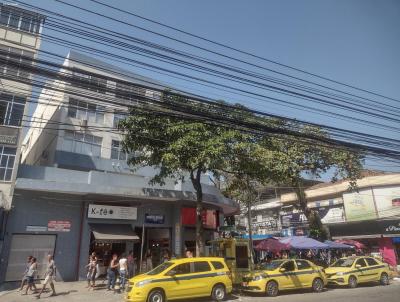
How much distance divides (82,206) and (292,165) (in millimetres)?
12477

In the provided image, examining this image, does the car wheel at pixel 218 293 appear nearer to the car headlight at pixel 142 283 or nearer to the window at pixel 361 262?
the car headlight at pixel 142 283

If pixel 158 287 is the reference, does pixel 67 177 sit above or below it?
above

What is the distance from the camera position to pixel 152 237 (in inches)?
928

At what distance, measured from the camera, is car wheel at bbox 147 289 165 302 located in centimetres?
1251

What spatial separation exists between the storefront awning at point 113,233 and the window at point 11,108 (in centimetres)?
739

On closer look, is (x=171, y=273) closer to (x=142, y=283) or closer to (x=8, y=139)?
(x=142, y=283)

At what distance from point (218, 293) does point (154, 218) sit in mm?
9429

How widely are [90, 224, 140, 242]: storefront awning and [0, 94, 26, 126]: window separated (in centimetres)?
739

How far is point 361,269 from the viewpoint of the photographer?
18438mm

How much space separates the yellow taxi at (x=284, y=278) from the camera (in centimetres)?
1528

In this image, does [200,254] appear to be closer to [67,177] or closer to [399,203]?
[67,177]

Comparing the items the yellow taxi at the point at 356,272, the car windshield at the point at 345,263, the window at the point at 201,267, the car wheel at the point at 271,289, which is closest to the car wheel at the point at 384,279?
the yellow taxi at the point at 356,272

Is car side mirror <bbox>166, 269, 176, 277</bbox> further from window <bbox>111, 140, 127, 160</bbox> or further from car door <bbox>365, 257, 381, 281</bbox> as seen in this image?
window <bbox>111, 140, 127, 160</bbox>

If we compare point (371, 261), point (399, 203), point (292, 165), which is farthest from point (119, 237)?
point (399, 203)
